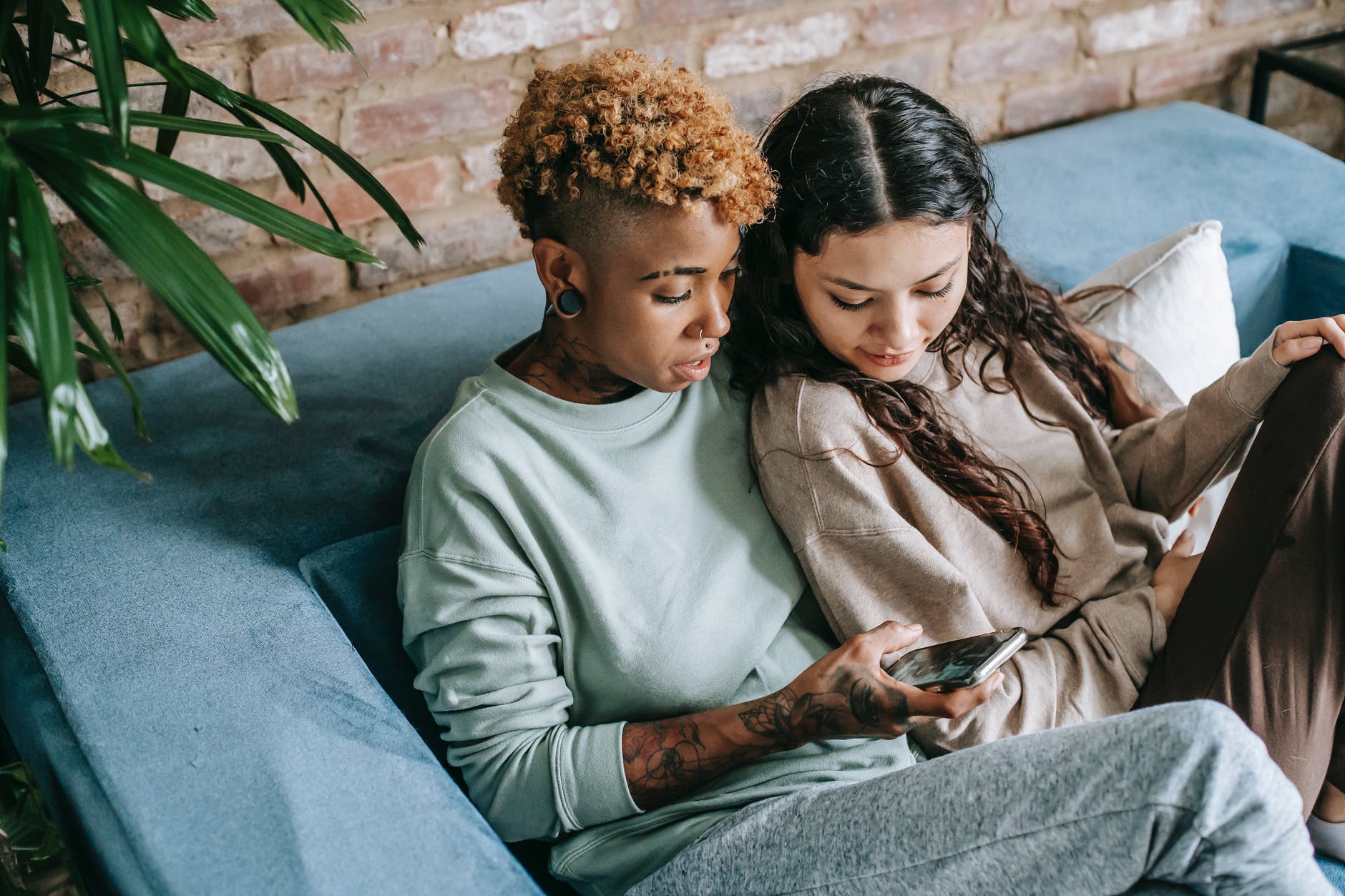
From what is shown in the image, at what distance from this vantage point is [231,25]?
137cm

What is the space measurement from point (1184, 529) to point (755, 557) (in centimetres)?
54

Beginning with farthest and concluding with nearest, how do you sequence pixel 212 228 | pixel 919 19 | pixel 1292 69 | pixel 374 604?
pixel 1292 69
pixel 919 19
pixel 212 228
pixel 374 604

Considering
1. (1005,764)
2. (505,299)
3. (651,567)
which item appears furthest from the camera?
(505,299)

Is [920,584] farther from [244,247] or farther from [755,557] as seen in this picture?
[244,247]

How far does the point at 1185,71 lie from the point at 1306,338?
1.22 meters

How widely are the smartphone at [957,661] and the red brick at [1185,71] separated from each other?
1.44 metres

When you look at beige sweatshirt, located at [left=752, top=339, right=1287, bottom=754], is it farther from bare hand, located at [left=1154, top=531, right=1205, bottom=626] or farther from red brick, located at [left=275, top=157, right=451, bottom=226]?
red brick, located at [left=275, top=157, right=451, bottom=226]

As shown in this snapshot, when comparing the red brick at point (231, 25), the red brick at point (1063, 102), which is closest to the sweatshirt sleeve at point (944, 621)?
the red brick at point (231, 25)

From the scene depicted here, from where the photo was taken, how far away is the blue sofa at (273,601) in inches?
34.0

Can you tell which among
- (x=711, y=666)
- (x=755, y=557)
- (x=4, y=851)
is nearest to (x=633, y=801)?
(x=711, y=666)

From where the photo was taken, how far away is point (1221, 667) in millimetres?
1087

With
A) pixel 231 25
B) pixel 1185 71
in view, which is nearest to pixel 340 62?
pixel 231 25

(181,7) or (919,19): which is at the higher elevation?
(181,7)

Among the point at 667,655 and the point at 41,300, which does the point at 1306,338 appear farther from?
the point at 41,300
